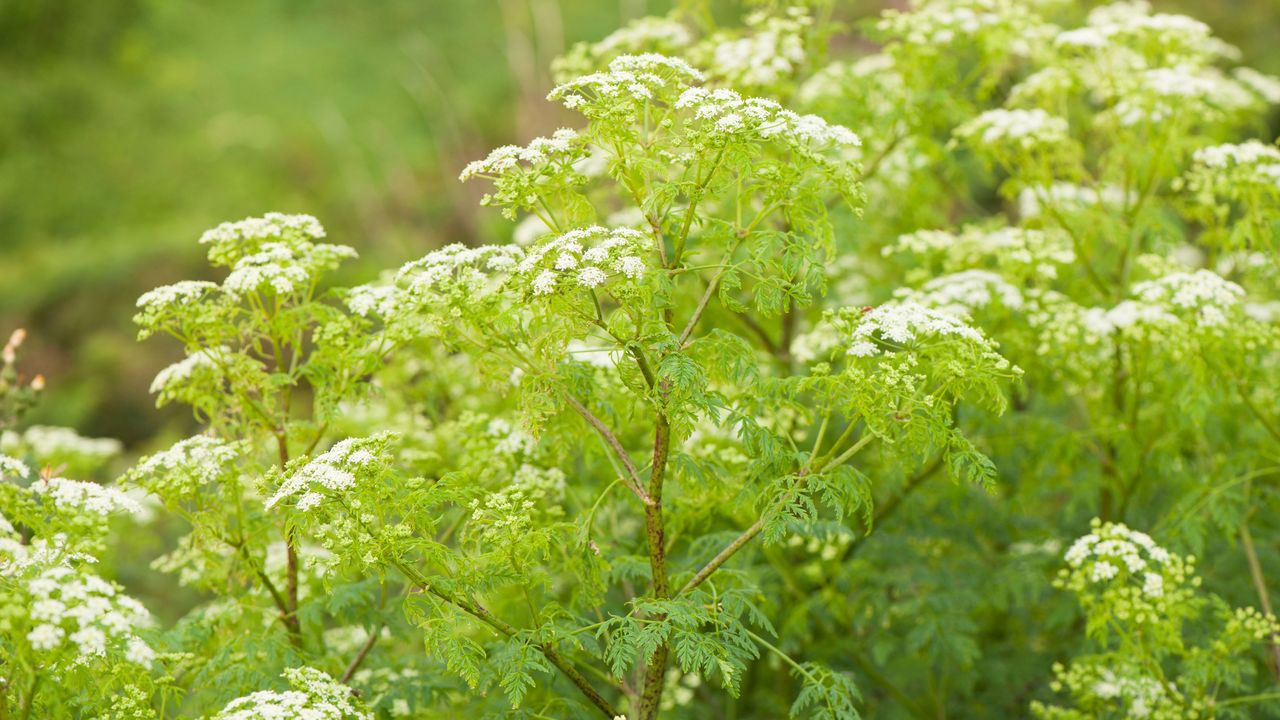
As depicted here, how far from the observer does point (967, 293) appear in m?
6.70

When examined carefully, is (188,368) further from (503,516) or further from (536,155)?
(536,155)

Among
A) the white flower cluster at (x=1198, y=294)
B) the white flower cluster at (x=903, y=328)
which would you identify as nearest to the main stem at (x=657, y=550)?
the white flower cluster at (x=903, y=328)

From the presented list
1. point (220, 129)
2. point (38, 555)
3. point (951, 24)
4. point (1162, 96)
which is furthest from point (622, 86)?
point (220, 129)

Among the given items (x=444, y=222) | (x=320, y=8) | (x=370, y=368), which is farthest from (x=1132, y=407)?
(x=320, y=8)

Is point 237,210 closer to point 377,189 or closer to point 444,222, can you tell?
point 377,189

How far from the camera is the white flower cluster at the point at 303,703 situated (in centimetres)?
425

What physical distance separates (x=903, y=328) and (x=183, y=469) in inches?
145

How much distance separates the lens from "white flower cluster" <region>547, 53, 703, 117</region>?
4594 mm

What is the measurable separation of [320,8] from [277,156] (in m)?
5.41

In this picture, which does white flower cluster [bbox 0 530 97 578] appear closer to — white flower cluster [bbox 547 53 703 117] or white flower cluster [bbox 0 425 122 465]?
white flower cluster [bbox 547 53 703 117]

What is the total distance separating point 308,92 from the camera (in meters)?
21.5

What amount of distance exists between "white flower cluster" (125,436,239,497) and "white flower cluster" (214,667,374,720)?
114 cm

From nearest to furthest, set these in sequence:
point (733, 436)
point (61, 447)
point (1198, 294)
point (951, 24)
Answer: point (1198, 294) → point (733, 436) → point (951, 24) → point (61, 447)

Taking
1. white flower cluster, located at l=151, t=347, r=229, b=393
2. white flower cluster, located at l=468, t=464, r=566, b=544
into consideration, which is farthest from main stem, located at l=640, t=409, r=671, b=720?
white flower cluster, located at l=151, t=347, r=229, b=393
